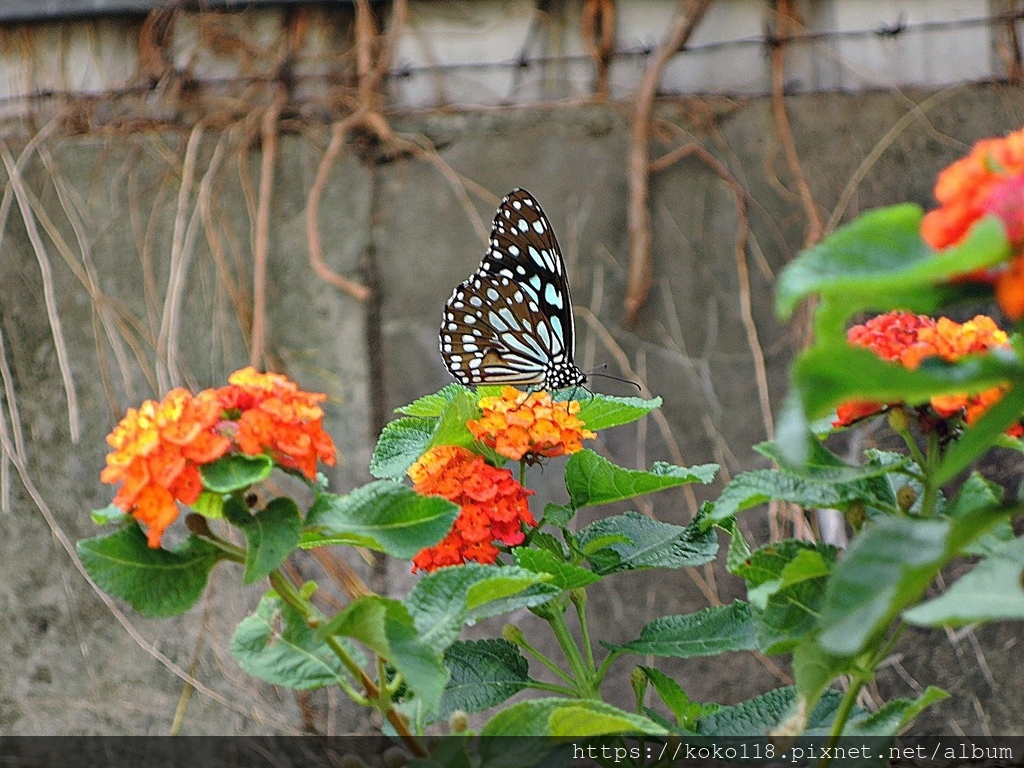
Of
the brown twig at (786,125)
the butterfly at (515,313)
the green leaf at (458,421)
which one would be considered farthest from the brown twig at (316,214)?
the green leaf at (458,421)

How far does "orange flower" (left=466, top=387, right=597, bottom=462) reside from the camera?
Result: 1.21 meters

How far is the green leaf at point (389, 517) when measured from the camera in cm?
99

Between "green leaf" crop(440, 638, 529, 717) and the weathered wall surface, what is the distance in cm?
143

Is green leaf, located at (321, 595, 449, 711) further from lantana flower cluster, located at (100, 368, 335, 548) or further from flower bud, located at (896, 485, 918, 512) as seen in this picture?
flower bud, located at (896, 485, 918, 512)

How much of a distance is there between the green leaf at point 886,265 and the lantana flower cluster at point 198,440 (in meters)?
0.48

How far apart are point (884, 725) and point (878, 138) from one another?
1998mm

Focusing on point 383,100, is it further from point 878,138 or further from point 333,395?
point 878,138

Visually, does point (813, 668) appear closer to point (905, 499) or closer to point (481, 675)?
point (905, 499)

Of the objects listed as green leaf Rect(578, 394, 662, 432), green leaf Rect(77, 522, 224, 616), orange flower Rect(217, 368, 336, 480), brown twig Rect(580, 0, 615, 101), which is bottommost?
green leaf Rect(77, 522, 224, 616)

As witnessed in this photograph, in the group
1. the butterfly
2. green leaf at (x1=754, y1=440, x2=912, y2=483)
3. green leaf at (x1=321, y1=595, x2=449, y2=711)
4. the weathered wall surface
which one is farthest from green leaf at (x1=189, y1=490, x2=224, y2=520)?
the weathered wall surface

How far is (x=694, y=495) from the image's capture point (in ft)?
8.76

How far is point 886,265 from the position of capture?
0.70 meters

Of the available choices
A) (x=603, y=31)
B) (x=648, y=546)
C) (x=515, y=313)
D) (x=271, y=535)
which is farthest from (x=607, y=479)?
(x=603, y=31)

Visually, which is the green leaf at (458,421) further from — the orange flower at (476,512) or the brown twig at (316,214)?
the brown twig at (316,214)
